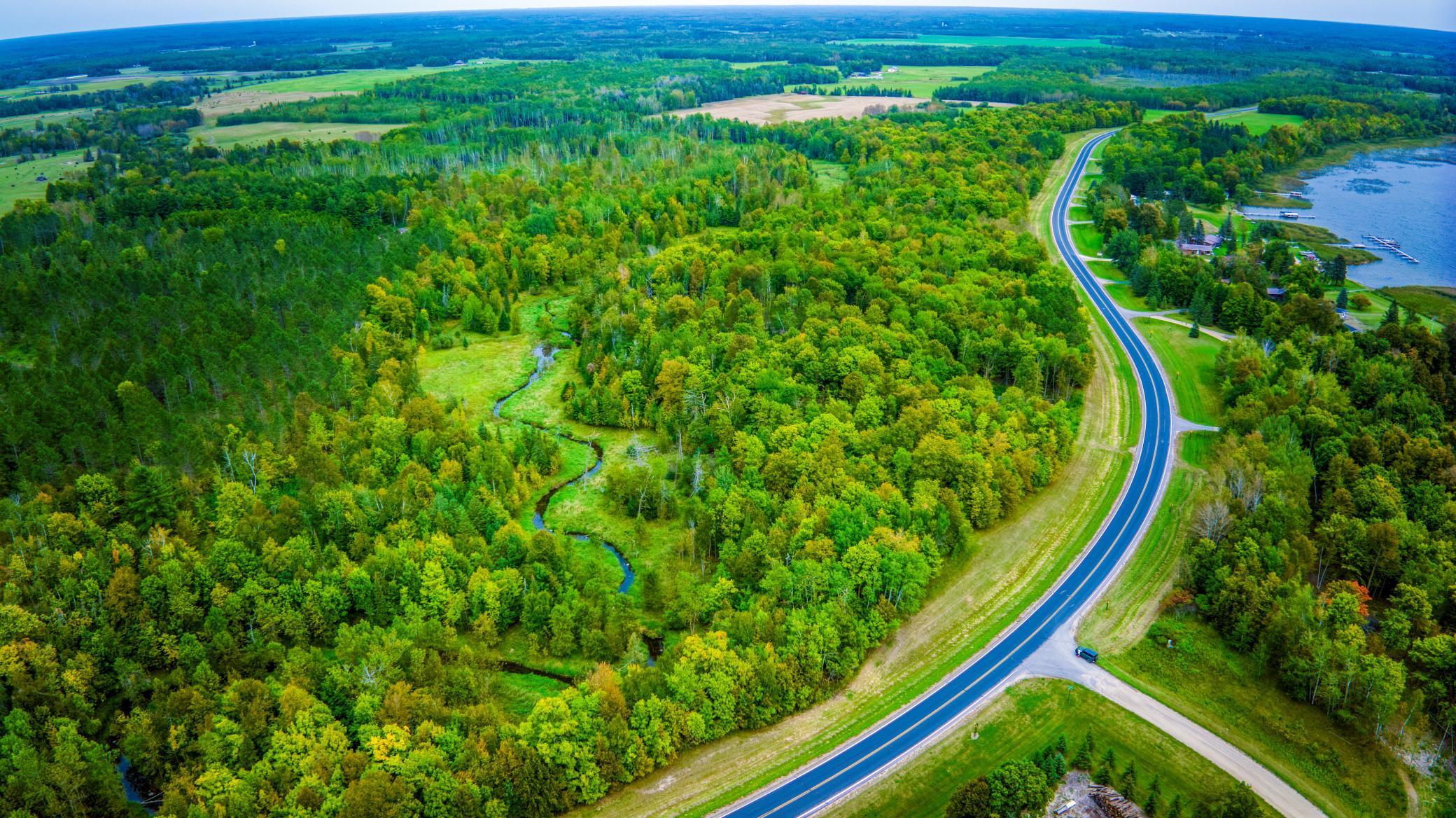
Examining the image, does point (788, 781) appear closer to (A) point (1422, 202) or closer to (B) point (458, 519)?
(B) point (458, 519)

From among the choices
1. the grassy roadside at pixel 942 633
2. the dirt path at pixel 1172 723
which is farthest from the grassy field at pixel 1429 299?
the dirt path at pixel 1172 723

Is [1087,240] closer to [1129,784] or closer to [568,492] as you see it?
[568,492]

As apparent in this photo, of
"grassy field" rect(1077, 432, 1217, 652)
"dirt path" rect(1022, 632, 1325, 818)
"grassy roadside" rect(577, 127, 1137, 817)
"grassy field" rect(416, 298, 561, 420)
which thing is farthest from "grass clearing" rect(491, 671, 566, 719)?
"grassy field" rect(416, 298, 561, 420)

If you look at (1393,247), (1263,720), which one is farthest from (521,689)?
(1393,247)

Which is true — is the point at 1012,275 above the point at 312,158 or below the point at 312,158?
below

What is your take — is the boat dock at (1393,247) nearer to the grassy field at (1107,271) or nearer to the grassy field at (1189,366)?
the grassy field at (1107,271)

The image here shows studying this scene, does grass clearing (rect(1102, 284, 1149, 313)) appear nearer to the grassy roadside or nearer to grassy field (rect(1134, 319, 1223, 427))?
grassy field (rect(1134, 319, 1223, 427))

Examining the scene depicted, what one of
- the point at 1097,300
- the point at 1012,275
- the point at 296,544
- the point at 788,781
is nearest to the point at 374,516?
the point at 296,544
